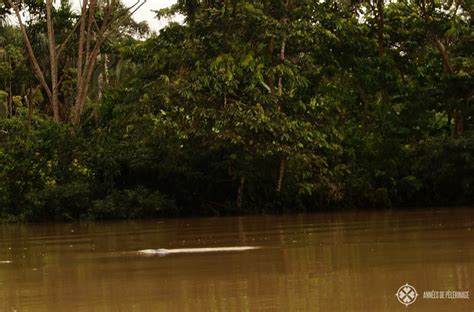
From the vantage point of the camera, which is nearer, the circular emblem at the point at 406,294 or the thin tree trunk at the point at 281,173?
the circular emblem at the point at 406,294

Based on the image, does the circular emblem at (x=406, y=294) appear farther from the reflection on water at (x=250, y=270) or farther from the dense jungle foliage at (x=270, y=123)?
the dense jungle foliage at (x=270, y=123)

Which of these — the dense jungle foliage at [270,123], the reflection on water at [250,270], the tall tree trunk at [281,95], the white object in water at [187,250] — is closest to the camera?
the reflection on water at [250,270]

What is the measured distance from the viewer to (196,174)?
820 inches

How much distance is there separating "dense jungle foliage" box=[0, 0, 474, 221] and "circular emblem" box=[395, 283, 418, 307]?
12.8 m

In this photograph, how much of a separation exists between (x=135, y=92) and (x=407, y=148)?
7.03 metres

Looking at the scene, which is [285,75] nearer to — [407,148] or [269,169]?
[269,169]

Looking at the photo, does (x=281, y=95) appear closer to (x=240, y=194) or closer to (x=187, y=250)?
(x=240, y=194)

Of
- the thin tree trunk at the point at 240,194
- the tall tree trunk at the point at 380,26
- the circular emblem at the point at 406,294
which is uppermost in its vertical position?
the tall tree trunk at the point at 380,26

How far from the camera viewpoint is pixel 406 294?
601 cm

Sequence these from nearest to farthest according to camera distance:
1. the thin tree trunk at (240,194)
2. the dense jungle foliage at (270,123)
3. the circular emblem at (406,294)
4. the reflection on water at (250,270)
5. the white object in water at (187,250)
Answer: the circular emblem at (406,294) < the reflection on water at (250,270) < the white object in water at (187,250) < the dense jungle foliage at (270,123) < the thin tree trunk at (240,194)

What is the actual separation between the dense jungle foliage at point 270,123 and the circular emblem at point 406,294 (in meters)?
12.8

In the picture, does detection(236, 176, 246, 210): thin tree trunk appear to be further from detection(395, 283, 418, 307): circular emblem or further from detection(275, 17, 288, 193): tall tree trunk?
detection(395, 283, 418, 307): circular emblem

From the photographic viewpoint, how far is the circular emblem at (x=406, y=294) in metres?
5.74

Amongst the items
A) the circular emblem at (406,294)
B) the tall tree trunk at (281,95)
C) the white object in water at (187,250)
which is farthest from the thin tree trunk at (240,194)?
the circular emblem at (406,294)
